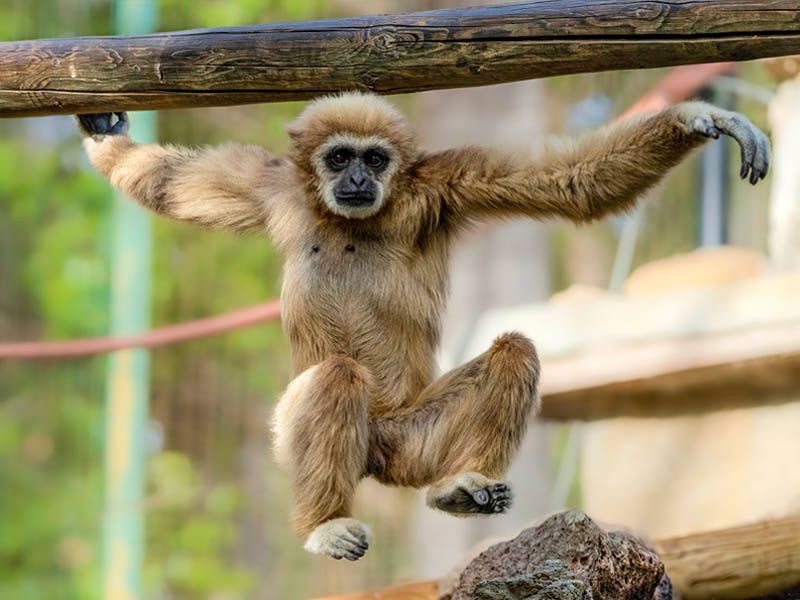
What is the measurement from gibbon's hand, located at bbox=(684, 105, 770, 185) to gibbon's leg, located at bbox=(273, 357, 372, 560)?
1716 millimetres

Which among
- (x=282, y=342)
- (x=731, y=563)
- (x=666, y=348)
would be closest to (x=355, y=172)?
(x=731, y=563)

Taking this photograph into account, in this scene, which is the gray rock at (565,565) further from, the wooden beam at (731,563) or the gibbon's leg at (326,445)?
the wooden beam at (731,563)

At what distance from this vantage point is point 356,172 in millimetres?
5160

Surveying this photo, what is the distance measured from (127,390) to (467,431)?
5458mm

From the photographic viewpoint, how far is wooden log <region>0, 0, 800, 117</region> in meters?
4.33

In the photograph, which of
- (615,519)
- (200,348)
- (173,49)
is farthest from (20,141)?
(173,49)

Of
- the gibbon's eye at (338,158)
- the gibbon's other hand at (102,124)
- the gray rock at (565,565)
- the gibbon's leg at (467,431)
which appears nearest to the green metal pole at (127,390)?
the gibbon's other hand at (102,124)

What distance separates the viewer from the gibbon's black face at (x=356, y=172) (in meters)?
5.14

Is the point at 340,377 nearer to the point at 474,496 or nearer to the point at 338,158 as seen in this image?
the point at 474,496

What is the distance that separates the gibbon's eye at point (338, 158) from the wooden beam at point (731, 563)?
2.04 meters

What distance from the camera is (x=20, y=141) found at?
13180mm

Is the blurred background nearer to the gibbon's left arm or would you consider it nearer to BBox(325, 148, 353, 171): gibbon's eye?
the gibbon's left arm

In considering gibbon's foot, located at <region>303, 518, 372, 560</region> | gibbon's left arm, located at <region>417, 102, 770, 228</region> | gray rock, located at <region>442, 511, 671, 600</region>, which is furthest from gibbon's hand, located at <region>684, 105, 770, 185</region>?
gibbon's foot, located at <region>303, 518, 372, 560</region>

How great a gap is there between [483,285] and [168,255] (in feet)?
13.5
